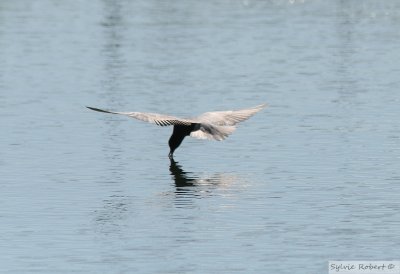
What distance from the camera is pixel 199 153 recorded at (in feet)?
88.9

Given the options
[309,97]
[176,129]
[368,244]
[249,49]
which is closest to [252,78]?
[309,97]

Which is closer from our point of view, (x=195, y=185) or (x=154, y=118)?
(x=195, y=185)

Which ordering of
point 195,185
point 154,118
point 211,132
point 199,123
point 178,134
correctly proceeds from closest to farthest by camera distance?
point 195,185
point 154,118
point 211,132
point 199,123
point 178,134

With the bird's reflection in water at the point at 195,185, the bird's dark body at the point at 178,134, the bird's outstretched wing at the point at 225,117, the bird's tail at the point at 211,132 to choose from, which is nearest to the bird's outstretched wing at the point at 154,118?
the bird's tail at the point at 211,132

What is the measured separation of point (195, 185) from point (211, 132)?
1412mm

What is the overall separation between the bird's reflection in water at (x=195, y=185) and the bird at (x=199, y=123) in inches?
26.2

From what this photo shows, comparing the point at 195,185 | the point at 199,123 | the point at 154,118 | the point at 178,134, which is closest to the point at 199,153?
the point at 178,134

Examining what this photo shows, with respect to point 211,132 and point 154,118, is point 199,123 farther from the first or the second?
point 154,118

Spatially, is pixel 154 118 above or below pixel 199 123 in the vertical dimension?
above

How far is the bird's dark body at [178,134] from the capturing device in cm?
2544

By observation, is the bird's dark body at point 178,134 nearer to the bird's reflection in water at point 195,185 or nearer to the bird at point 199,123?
the bird at point 199,123

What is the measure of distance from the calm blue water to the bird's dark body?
0.35 metres

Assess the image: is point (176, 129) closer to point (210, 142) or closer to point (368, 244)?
point (210, 142)

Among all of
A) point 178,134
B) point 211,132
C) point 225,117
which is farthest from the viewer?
point 225,117
